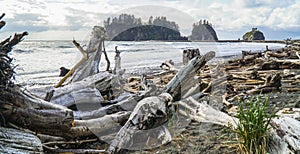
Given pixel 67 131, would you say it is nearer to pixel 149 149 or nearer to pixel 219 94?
pixel 149 149

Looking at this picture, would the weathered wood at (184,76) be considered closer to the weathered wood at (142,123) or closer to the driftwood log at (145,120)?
the driftwood log at (145,120)

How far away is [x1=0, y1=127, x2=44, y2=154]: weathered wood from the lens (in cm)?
334

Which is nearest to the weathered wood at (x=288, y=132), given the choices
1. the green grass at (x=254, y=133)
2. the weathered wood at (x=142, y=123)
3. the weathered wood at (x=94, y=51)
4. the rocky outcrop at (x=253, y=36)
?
the green grass at (x=254, y=133)

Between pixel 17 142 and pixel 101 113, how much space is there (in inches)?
90.0

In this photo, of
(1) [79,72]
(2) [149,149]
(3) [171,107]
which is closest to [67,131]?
(2) [149,149]

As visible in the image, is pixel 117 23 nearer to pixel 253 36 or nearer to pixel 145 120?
pixel 145 120

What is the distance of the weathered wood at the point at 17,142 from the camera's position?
3344 millimetres

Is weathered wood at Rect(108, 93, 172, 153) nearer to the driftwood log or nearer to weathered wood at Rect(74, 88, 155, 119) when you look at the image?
the driftwood log

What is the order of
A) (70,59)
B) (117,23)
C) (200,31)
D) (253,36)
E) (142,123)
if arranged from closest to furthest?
1. (142,123)
2. (117,23)
3. (200,31)
4. (70,59)
5. (253,36)

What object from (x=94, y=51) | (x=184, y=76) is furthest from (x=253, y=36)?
(x=184, y=76)

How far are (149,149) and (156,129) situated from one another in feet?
1.62

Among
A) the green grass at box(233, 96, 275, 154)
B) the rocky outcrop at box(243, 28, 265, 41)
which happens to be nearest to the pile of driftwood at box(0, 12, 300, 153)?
the green grass at box(233, 96, 275, 154)

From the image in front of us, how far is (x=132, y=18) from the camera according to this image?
8625 mm

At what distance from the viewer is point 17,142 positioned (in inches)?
139
